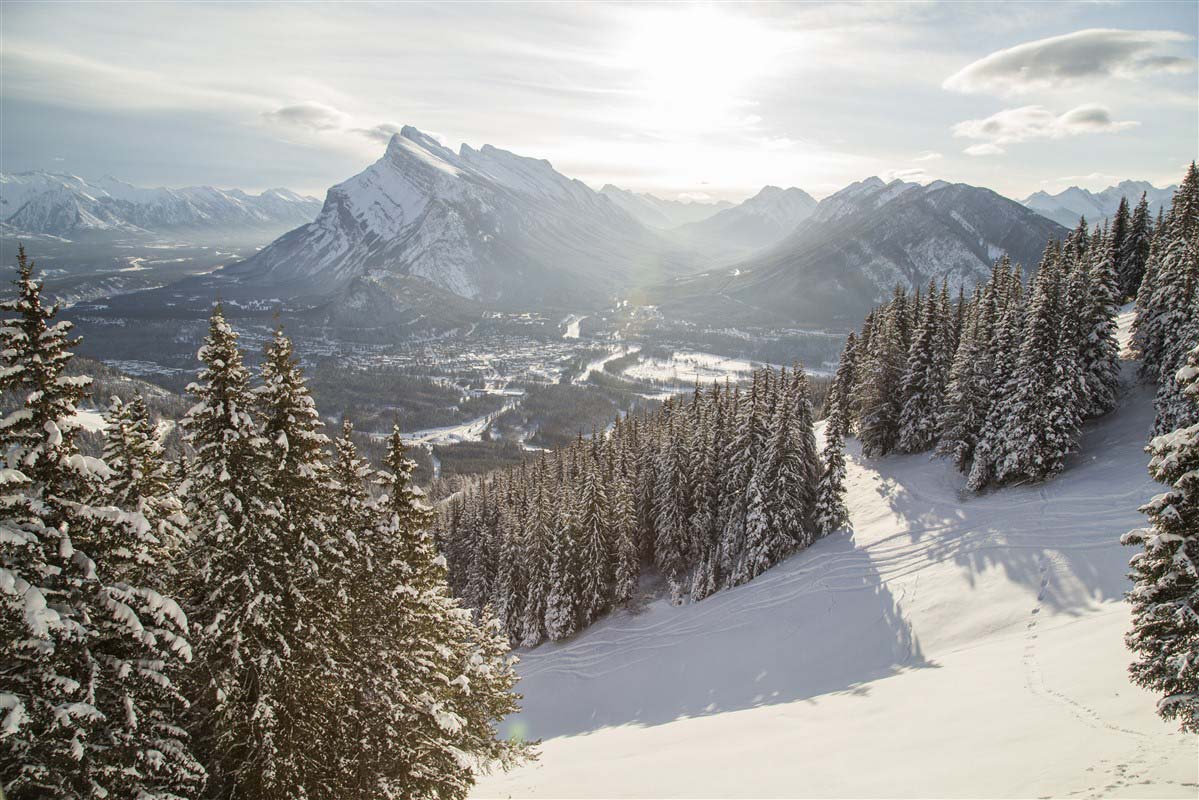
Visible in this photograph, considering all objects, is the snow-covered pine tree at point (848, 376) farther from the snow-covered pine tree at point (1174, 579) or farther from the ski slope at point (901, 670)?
the snow-covered pine tree at point (1174, 579)

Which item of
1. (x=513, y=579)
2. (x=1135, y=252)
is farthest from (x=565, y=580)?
(x=1135, y=252)

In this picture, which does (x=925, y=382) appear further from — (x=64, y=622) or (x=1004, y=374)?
(x=64, y=622)

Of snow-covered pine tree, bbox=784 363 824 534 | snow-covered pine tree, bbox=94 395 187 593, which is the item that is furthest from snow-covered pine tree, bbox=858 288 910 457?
snow-covered pine tree, bbox=94 395 187 593

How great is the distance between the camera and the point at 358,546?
1448 cm

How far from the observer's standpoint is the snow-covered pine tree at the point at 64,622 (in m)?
8.73

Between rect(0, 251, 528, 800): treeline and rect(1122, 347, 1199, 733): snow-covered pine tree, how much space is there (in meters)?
15.4

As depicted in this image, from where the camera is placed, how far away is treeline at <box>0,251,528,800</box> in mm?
9133

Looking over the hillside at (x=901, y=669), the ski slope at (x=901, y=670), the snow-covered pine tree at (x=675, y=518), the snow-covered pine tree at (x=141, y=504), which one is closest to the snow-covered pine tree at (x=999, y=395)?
the ski slope at (x=901, y=670)

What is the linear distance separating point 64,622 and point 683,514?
1644 inches

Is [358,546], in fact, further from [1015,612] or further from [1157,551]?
[1015,612]

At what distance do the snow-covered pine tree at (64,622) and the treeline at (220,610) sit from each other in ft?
0.12

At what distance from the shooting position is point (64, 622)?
29.2ft

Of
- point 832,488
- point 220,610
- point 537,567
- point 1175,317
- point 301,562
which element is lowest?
point 537,567

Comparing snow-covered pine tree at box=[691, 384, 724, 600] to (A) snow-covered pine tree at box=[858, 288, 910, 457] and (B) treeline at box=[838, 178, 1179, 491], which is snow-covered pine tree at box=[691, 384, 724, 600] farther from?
(B) treeline at box=[838, 178, 1179, 491]
